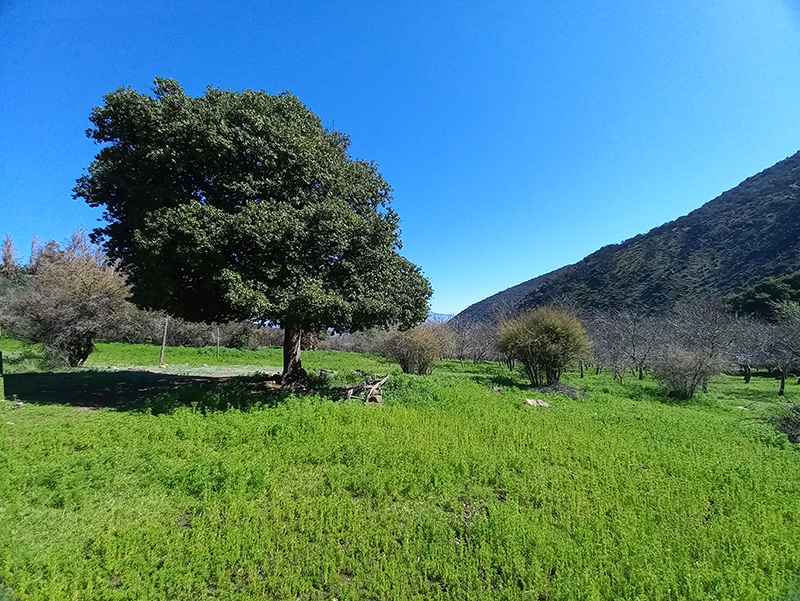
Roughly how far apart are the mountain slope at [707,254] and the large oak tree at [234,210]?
165ft

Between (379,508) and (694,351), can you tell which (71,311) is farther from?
(694,351)

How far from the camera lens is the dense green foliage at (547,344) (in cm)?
1628

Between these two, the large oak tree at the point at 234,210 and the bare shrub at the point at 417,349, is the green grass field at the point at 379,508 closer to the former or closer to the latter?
the large oak tree at the point at 234,210

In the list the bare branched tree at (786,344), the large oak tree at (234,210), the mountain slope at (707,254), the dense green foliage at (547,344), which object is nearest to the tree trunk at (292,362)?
the large oak tree at (234,210)

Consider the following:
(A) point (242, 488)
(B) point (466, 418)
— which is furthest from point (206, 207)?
(B) point (466, 418)

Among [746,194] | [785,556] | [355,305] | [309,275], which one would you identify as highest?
[746,194]

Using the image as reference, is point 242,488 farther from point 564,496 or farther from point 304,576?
point 564,496

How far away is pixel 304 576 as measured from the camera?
3.63m

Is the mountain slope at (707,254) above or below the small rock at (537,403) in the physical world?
above

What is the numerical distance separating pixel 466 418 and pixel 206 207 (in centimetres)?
826

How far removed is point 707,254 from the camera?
52.8 metres

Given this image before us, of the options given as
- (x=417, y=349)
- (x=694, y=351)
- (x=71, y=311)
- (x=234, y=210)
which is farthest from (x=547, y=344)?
(x=71, y=311)

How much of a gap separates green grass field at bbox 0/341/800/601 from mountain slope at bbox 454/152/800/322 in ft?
161

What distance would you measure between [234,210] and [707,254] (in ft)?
210
